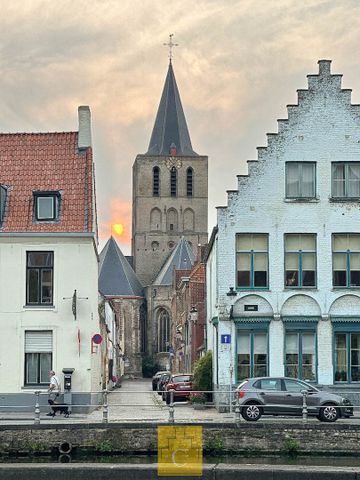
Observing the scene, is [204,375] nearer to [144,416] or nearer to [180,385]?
[180,385]

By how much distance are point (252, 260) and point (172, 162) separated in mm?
94207

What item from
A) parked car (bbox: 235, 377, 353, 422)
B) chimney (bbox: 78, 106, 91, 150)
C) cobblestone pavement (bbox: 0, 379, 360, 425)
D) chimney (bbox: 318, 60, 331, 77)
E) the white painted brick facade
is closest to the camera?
cobblestone pavement (bbox: 0, 379, 360, 425)

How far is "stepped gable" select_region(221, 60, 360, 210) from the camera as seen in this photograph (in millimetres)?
38219

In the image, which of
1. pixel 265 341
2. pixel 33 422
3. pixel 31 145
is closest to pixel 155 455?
pixel 33 422

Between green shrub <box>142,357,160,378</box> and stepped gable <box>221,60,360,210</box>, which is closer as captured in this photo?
stepped gable <box>221,60,360,210</box>

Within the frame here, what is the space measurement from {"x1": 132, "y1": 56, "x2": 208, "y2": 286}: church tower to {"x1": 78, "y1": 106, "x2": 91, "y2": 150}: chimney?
90.0m

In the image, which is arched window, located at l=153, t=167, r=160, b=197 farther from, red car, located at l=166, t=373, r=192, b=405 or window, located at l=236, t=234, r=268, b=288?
window, located at l=236, t=234, r=268, b=288

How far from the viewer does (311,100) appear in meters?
38.4

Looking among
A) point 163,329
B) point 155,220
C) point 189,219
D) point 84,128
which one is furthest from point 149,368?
point 84,128

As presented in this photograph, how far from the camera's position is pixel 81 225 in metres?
36.3

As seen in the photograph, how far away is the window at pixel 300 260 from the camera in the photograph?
37844mm

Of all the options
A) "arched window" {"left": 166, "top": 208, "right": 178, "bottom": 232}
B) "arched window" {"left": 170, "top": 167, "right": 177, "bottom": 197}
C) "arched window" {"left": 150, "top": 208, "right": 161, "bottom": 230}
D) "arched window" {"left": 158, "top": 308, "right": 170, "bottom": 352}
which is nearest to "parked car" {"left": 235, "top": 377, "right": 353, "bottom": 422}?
"arched window" {"left": 158, "top": 308, "right": 170, "bottom": 352}

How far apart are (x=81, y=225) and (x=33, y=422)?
946 cm

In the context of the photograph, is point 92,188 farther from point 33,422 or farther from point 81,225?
point 33,422
